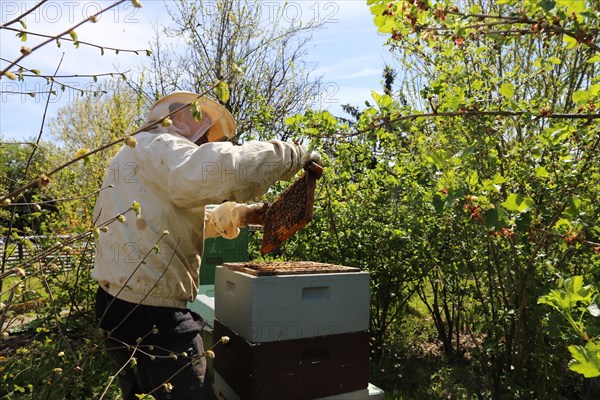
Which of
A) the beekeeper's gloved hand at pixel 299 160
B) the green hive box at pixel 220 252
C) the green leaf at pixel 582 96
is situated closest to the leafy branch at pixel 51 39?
the beekeeper's gloved hand at pixel 299 160

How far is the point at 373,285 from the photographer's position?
402 centimetres

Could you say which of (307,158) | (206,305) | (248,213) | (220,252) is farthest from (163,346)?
(220,252)

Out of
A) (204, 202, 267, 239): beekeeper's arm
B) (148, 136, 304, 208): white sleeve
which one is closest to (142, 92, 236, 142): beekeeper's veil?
(148, 136, 304, 208): white sleeve

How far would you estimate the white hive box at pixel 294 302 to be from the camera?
1924 mm

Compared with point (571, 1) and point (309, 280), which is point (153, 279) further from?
point (571, 1)

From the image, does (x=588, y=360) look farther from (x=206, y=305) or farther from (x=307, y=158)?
(x=206, y=305)

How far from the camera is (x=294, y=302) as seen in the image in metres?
1.97

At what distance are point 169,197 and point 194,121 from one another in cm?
45

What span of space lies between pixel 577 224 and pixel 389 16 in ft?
3.90

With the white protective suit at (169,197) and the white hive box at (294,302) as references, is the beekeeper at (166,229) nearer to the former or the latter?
the white protective suit at (169,197)

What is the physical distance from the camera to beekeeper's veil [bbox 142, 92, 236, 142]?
2.28 meters

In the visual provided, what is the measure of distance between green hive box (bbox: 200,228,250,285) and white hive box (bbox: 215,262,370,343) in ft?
4.87

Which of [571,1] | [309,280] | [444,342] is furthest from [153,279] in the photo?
[444,342]

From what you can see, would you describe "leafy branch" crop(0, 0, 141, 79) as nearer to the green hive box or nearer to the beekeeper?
the beekeeper
